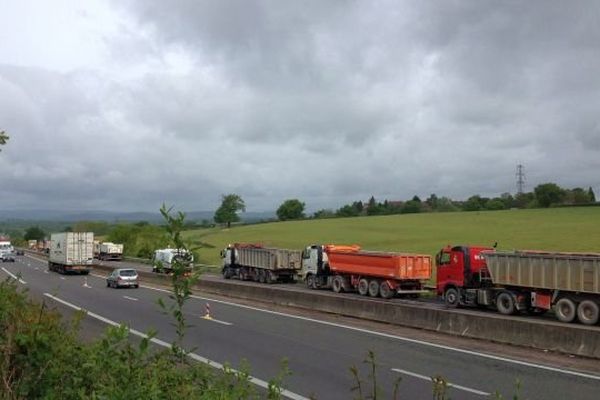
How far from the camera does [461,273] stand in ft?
89.8

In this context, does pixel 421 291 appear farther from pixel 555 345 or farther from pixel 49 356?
pixel 49 356

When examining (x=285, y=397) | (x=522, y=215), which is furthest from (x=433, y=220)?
(x=285, y=397)

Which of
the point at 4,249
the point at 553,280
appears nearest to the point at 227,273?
the point at 553,280

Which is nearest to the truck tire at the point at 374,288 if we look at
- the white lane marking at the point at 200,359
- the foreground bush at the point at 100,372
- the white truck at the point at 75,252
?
the white lane marking at the point at 200,359

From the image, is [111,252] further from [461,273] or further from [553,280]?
[553,280]

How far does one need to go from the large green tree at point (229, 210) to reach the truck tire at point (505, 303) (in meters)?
121

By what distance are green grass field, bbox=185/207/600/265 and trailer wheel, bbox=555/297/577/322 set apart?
103ft

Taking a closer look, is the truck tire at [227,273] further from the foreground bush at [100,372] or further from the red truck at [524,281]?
the foreground bush at [100,372]

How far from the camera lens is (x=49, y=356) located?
557 centimetres

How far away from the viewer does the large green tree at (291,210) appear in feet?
578

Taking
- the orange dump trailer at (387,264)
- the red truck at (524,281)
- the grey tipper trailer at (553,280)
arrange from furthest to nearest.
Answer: the orange dump trailer at (387,264) → the red truck at (524,281) → the grey tipper trailer at (553,280)

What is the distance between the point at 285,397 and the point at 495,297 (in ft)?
52.9

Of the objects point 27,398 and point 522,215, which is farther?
point 522,215

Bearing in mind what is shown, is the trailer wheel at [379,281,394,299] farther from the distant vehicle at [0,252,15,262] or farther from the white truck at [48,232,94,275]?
the distant vehicle at [0,252,15,262]
